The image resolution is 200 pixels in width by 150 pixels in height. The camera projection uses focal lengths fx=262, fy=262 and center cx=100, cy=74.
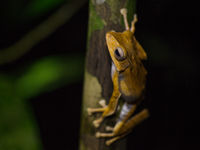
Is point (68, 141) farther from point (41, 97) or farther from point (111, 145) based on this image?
point (111, 145)

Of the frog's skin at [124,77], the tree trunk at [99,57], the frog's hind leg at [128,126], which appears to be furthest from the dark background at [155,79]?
the tree trunk at [99,57]

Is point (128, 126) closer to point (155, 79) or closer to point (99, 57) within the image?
point (99, 57)

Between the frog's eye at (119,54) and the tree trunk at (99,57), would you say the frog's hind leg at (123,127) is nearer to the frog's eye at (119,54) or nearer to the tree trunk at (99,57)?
the tree trunk at (99,57)

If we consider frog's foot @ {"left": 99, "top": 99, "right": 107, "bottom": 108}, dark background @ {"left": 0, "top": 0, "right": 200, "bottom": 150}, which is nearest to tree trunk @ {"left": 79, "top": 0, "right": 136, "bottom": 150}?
frog's foot @ {"left": 99, "top": 99, "right": 107, "bottom": 108}

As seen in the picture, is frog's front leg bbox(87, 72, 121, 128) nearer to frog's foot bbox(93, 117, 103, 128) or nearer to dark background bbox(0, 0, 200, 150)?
frog's foot bbox(93, 117, 103, 128)

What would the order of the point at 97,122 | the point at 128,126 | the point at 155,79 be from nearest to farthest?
the point at 97,122
the point at 128,126
the point at 155,79

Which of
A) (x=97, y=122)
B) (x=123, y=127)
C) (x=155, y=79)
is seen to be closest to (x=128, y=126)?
(x=123, y=127)
